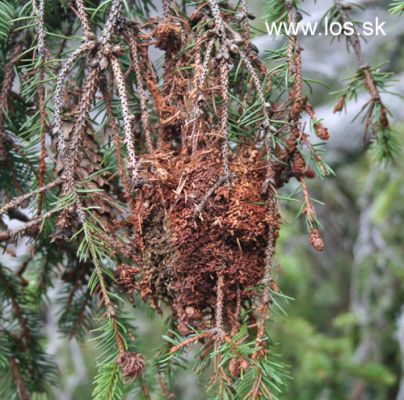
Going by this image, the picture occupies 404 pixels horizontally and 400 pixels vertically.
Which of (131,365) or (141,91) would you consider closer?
(131,365)

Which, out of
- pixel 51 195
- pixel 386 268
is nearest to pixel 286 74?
pixel 51 195

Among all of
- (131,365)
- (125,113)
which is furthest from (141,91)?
(131,365)

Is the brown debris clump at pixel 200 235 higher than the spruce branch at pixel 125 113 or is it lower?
lower

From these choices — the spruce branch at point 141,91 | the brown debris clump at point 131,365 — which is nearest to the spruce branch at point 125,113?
the spruce branch at point 141,91

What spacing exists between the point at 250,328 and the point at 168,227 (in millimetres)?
211

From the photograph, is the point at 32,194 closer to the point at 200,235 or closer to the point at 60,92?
the point at 60,92

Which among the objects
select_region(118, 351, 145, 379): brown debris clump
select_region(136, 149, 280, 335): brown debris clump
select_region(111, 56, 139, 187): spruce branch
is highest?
select_region(111, 56, 139, 187): spruce branch

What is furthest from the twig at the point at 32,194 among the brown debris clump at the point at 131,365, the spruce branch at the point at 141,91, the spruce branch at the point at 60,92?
the brown debris clump at the point at 131,365

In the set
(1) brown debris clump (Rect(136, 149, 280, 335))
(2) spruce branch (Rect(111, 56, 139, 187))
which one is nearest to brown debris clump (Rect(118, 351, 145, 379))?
(1) brown debris clump (Rect(136, 149, 280, 335))

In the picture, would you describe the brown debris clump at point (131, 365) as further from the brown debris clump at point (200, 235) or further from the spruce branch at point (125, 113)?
the spruce branch at point (125, 113)

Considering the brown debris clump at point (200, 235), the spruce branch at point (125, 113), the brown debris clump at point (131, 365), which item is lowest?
the brown debris clump at point (131, 365)

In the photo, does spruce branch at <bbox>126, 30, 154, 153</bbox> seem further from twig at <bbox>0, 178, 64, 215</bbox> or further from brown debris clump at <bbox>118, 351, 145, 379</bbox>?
brown debris clump at <bbox>118, 351, 145, 379</bbox>

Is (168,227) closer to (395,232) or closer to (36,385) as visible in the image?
(36,385)

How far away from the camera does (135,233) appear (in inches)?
A: 33.8
